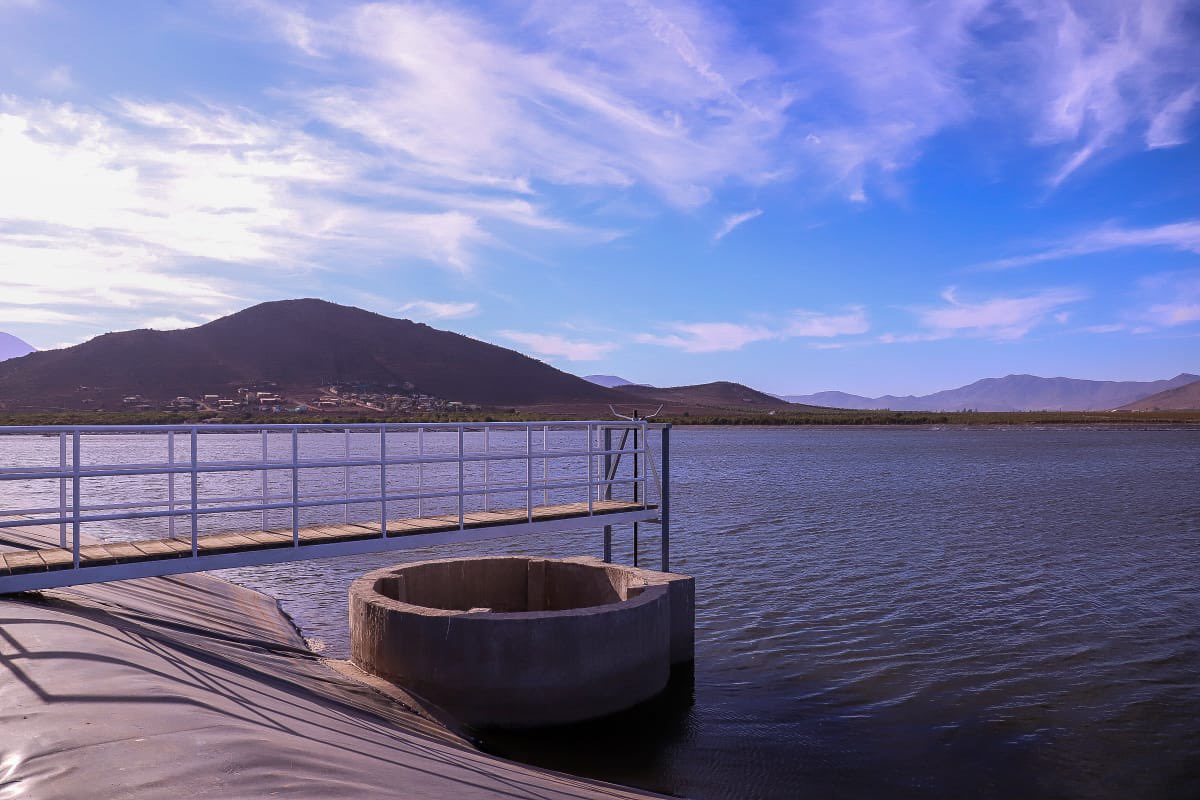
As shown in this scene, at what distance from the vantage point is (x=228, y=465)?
8102mm

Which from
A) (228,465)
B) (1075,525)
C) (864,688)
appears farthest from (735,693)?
(1075,525)

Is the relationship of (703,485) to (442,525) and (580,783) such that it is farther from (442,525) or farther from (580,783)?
(580,783)

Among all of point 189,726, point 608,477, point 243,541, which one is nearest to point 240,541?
point 243,541

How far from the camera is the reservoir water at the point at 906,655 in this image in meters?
8.38

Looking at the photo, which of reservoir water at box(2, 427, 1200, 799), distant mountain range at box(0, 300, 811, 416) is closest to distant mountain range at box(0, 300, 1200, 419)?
distant mountain range at box(0, 300, 811, 416)

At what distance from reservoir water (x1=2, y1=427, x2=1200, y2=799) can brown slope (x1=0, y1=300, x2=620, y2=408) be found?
9127 centimetres

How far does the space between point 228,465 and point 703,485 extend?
1136 inches

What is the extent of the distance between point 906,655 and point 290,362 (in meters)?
115

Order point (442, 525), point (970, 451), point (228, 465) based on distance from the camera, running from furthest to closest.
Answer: point (970, 451), point (442, 525), point (228, 465)

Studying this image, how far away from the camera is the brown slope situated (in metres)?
99.4

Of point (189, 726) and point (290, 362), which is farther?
point (290, 362)

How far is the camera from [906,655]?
1177 centimetres

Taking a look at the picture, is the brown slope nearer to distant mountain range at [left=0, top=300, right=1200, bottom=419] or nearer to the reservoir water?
distant mountain range at [left=0, top=300, right=1200, bottom=419]

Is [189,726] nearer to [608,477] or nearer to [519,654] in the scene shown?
[519,654]
